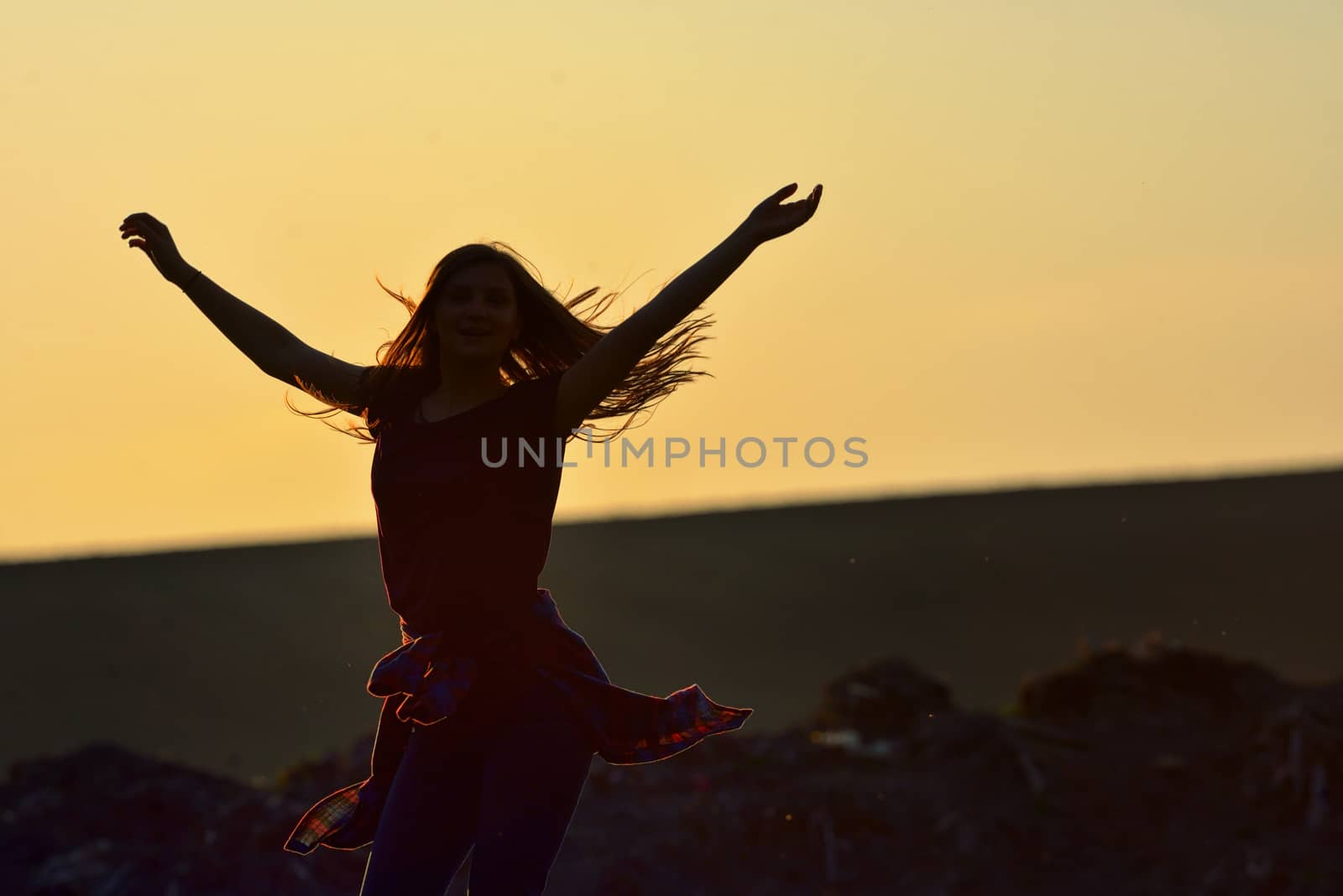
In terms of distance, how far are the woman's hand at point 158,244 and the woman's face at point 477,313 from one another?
2.71 feet

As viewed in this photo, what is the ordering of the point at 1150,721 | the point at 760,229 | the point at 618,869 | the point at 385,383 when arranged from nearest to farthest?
the point at 760,229
the point at 385,383
the point at 618,869
the point at 1150,721

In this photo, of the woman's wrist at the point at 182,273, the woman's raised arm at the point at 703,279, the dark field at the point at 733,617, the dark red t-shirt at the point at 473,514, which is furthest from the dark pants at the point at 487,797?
the dark field at the point at 733,617

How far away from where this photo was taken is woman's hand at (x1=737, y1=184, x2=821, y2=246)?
5125 millimetres

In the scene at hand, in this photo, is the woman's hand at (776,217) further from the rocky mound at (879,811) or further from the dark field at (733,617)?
the dark field at (733,617)

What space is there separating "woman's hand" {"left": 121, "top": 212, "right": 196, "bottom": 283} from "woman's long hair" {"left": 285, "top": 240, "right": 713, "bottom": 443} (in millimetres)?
468

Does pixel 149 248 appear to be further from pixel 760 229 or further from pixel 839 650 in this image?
pixel 839 650

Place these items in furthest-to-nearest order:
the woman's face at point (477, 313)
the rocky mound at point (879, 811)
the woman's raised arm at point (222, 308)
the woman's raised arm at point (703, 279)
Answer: the rocky mound at point (879, 811) < the woman's raised arm at point (222, 308) < the woman's face at point (477, 313) < the woman's raised arm at point (703, 279)

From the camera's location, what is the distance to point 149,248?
602cm

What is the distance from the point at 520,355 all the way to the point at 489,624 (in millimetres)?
922

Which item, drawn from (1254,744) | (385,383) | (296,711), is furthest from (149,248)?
(296,711)

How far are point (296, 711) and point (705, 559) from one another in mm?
11660

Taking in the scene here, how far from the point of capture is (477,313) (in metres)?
5.53

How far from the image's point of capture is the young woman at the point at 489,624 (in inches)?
204

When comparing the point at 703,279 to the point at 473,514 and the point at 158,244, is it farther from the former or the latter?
the point at 158,244
